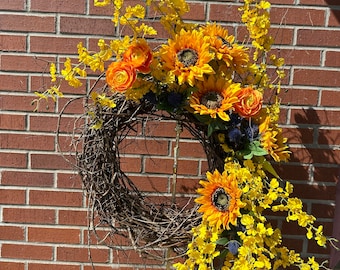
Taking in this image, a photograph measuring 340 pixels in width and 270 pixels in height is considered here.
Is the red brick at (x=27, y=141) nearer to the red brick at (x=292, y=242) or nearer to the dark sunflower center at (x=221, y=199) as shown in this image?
the dark sunflower center at (x=221, y=199)

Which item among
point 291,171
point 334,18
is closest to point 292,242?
point 291,171

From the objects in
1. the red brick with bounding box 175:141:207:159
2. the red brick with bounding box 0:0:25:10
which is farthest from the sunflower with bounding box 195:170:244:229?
the red brick with bounding box 0:0:25:10

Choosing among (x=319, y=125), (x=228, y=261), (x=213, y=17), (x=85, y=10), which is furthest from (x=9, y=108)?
(x=319, y=125)

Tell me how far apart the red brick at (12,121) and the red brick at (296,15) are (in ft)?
3.74

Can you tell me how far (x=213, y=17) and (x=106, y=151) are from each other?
2.49 ft

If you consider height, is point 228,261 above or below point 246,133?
below

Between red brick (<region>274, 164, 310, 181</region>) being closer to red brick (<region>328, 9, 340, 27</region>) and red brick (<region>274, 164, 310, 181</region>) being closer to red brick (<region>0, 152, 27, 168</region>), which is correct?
red brick (<region>328, 9, 340, 27</region>)

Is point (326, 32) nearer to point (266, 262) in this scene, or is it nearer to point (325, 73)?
point (325, 73)

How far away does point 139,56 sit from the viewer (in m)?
1.73

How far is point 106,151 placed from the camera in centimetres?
194

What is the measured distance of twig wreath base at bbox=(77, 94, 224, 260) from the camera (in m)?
Answer: 1.92

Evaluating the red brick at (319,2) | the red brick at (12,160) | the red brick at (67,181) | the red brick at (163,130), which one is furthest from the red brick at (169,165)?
the red brick at (319,2)

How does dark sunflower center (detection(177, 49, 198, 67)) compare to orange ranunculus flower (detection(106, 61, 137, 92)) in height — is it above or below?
above

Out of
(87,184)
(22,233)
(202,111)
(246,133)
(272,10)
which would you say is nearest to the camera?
(202,111)
